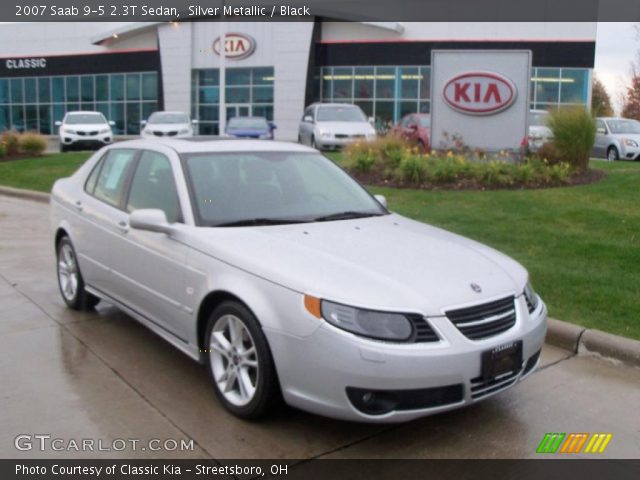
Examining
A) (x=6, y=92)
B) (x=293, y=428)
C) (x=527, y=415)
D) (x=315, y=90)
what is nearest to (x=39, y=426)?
(x=293, y=428)

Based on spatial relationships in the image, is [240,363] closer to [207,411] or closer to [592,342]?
[207,411]

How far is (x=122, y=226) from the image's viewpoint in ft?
16.9

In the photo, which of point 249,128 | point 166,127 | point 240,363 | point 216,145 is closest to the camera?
point 240,363

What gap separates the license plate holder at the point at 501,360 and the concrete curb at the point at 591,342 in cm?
158

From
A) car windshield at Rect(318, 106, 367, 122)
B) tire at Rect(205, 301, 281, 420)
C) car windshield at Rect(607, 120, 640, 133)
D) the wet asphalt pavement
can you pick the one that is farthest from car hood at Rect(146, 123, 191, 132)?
tire at Rect(205, 301, 281, 420)

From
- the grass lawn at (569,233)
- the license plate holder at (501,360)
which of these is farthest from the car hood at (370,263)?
the grass lawn at (569,233)

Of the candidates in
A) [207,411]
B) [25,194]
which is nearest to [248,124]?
[25,194]

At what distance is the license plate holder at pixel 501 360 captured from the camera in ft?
11.9

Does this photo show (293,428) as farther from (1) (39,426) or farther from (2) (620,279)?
(2) (620,279)

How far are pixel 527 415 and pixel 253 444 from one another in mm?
1650

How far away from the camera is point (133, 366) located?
4848 millimetres

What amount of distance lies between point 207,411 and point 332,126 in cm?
1676

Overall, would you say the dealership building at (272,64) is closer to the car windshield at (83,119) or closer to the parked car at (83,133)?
the car windshield at (83,119)

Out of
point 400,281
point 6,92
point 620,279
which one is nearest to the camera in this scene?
point 400,281
